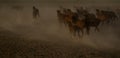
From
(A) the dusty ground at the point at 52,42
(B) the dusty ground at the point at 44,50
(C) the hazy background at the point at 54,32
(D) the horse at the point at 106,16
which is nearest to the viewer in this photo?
(B) the dusty ground at the point at 44,50

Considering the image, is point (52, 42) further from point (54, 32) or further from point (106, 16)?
point (106, 16)

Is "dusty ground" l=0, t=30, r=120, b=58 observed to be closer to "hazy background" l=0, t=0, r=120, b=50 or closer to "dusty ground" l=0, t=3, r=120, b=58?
"dusty ground" l=0, t=3, r=120, b=58

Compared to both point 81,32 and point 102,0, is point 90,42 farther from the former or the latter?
point 102,0

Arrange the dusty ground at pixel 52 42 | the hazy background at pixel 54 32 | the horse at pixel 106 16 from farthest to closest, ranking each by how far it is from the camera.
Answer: the horse at pixel 106 16 < the hazy background at pixel 54 32 < the dusty ground at pixel 52 42

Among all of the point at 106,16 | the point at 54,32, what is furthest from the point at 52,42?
the point at 106,16

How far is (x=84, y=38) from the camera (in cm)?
664

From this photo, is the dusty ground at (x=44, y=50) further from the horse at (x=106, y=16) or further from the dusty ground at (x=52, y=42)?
the horse at (x=106, y=16)

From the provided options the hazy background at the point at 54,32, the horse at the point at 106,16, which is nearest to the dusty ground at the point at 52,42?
the hazy background at the point at 54,32

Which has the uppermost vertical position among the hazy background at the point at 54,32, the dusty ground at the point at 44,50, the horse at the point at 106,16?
the horse at the point at 106,16

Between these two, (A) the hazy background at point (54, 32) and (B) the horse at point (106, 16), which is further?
(B) the horse at point (106, 16)

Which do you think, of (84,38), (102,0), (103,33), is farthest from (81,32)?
(102,0)

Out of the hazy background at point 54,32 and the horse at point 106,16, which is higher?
the horse at point 106,16

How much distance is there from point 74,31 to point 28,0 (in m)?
9.53

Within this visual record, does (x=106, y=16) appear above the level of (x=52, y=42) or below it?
above
